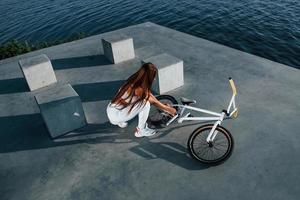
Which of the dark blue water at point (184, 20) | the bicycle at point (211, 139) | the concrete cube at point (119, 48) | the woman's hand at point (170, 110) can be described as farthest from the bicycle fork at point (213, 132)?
the dark blue water at point (184, 20)

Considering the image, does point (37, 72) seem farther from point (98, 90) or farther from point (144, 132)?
point (144, 132)

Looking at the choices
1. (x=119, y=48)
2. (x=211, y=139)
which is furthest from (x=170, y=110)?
A: (x=119, y=48)

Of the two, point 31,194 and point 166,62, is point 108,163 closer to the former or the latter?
point 31,194

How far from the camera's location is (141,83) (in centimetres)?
578

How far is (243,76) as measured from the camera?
8992 mm

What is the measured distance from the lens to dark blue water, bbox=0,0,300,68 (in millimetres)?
19625

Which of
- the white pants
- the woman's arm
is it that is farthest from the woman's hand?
the white pants

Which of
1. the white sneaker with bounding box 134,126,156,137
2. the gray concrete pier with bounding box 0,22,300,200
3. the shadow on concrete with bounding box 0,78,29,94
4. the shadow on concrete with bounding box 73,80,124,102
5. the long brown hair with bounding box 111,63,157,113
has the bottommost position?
the shadow on concrete with bounding box 0,78,29,94

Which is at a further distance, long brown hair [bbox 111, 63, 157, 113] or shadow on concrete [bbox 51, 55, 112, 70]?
shadow on concrete [bbox 51, 55, 112, 70]

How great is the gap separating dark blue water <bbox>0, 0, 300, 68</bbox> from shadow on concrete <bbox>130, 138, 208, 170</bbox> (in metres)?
13.8

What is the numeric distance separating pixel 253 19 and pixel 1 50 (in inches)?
725

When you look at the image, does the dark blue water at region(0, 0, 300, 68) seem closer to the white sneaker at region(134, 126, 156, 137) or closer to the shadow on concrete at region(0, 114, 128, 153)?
the white sneaker at region(134, 126, 156, 137)

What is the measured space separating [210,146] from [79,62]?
7.14 meters

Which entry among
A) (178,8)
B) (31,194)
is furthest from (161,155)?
(178,8)
